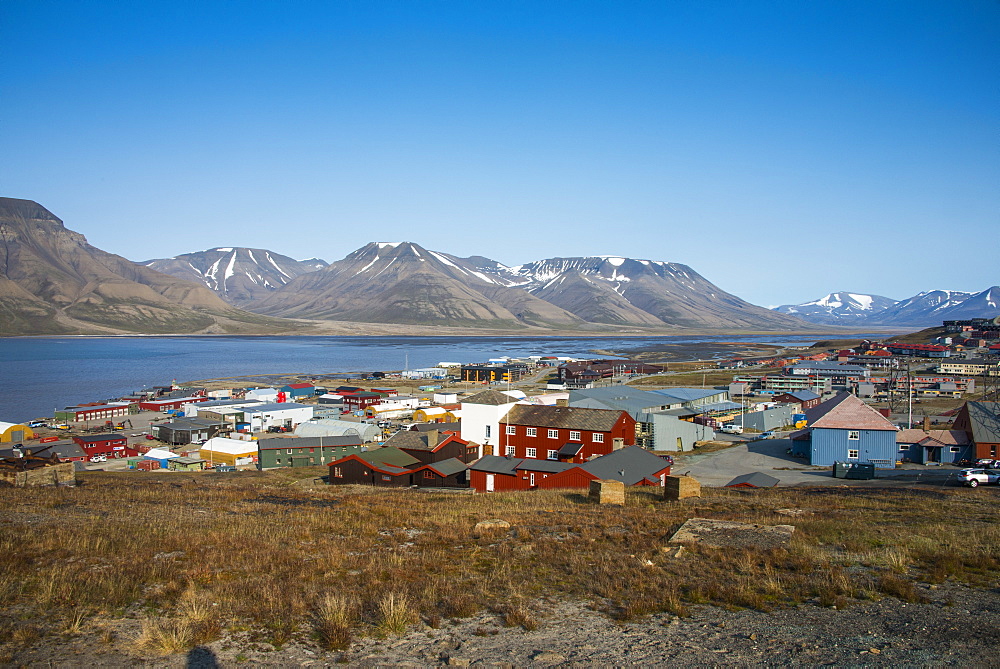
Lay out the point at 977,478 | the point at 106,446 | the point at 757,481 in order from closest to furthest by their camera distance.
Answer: the point at 977,478 < the point at 757,481 < the point at 106,446

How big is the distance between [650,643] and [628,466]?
1880cm

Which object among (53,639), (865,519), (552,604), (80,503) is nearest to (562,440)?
(865,519)

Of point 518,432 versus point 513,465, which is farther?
point 518,432

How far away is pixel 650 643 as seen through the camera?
628cm

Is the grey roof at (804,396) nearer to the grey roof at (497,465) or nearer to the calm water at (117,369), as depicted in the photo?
the grey roof at (497,465)

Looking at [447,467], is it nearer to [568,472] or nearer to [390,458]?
[390,458]

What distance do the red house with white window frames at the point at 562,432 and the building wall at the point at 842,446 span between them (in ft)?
29.8

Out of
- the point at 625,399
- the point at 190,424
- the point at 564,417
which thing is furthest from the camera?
the point at 190,424

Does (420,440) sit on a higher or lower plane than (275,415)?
higher

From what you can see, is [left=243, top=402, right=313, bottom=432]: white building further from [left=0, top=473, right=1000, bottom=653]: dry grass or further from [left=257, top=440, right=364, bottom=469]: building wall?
[left=0, top=473, right=1000, bottom=653]: dry grass

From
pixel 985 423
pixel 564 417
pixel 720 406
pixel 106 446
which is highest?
pixel 564 417

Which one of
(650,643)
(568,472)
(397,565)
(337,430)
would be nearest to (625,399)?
(337,430)

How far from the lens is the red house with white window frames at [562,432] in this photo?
32.1m

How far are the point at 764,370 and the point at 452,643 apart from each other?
4365 inches
